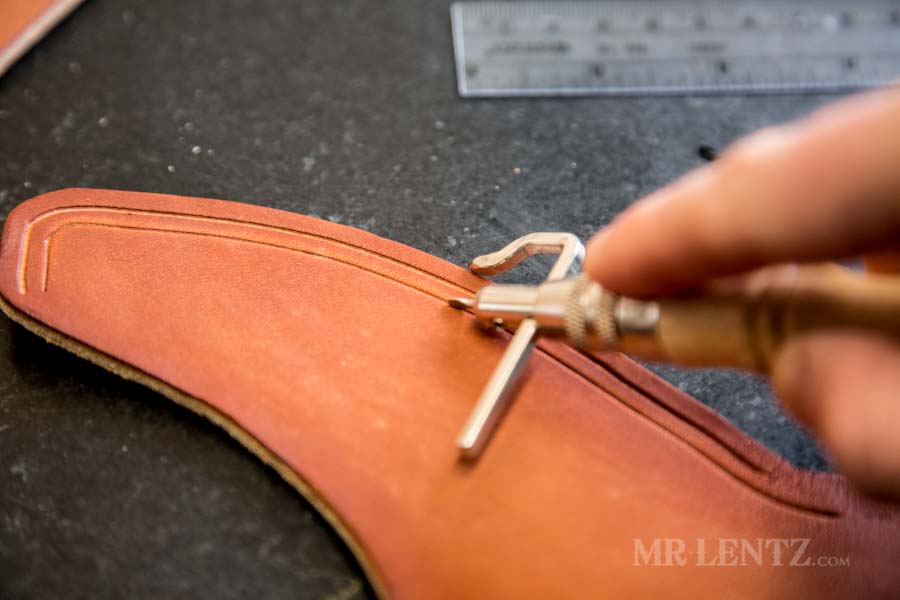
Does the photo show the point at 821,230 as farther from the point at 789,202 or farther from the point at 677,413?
the point at 677,413

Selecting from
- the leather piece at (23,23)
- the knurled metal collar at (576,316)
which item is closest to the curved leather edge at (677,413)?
the knurled metal collar at (576,316)

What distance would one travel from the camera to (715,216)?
0.52 meters

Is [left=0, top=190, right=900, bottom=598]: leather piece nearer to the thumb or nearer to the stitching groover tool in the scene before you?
the stitching groover tool

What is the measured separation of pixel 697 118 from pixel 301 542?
2.45 feet

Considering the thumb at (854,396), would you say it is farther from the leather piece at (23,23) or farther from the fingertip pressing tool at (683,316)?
the leather piece at (23,23)

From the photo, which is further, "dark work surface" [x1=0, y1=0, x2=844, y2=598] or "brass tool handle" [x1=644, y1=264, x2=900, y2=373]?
"dark work surface" [x1=0, y1=0, x2=844, y2=598]

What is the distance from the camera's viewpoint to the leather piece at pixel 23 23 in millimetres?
1029

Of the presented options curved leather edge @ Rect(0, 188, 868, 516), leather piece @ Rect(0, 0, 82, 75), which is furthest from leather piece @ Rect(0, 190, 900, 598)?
leather piece @ Rect(0, 0, 82, 75)

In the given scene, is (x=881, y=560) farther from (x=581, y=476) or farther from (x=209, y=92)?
(x=209, y=92)

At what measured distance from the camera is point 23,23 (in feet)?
3.42

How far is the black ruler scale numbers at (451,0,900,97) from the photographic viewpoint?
1104 millimetres

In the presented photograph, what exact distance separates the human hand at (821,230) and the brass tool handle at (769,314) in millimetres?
11

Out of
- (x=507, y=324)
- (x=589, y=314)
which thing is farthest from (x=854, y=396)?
(x=507, y=324)

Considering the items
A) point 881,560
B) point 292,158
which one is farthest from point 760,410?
point 292,158
